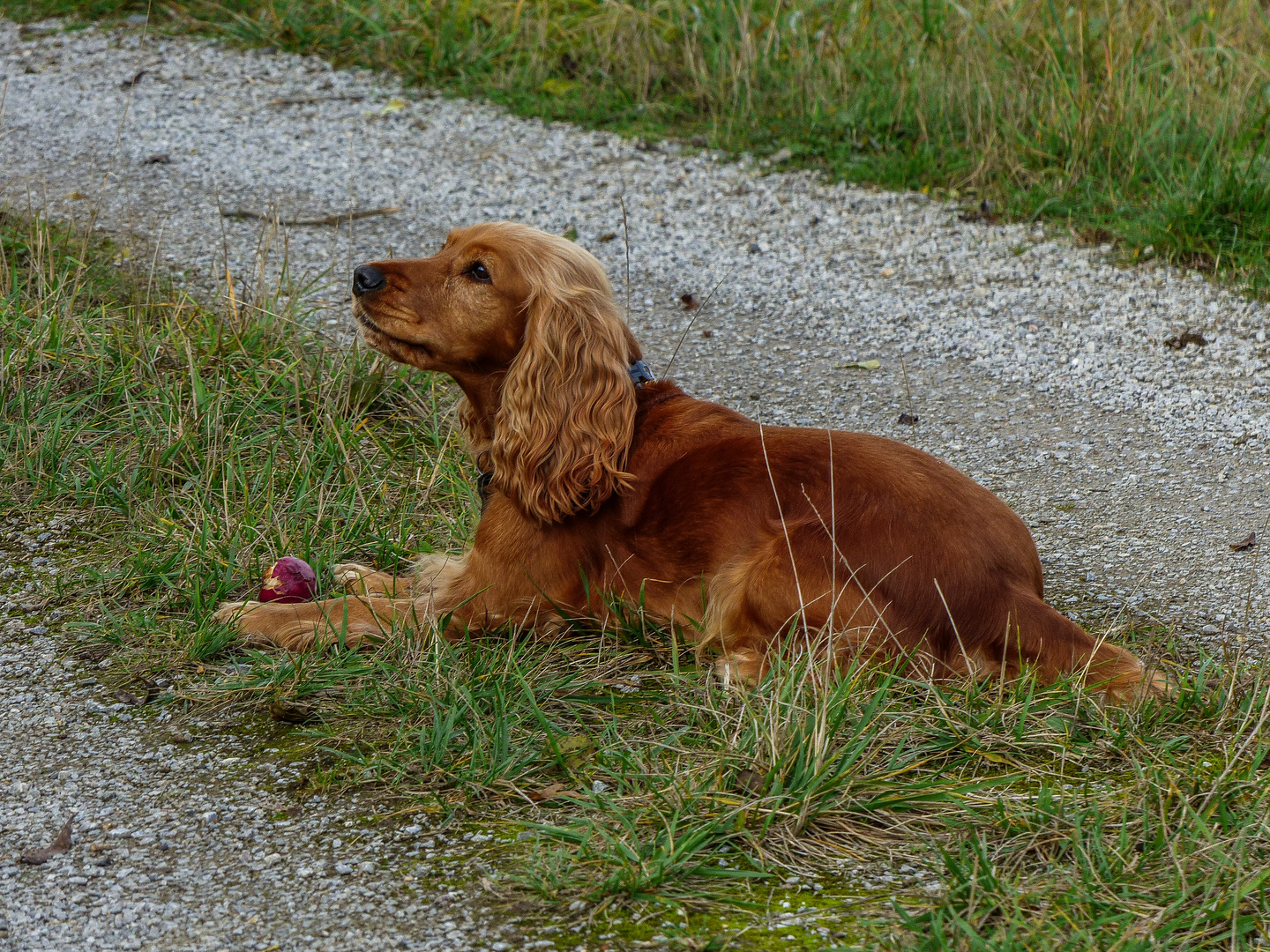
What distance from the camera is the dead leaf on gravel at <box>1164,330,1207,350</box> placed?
16.2 ft

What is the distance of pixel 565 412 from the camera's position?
321 cm

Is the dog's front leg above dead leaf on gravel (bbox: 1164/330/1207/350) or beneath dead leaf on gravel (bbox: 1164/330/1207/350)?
beneath

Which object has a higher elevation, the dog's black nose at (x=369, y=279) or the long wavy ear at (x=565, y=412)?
the dog's black nose at (x=369, y=279)

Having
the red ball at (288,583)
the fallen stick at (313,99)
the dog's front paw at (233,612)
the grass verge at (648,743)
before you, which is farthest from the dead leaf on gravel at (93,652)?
the fallen stick at (313,99)

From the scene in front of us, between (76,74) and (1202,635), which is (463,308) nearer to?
(1202,635)

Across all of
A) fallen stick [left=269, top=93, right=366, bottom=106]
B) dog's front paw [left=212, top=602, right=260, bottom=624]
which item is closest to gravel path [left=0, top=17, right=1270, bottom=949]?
fallen stick [left=269, top=93, right=366, bottom=106]

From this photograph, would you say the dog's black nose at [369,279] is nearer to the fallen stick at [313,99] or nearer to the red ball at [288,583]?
the red ball at [288,583]

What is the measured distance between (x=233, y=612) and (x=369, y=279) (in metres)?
0.89

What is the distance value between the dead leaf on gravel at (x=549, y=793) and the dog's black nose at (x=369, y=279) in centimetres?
138

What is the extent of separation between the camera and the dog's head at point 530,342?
10.5 feet

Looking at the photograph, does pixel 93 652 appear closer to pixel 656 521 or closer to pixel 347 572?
pixel 347 572

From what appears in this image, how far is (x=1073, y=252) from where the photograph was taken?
5.68 metres

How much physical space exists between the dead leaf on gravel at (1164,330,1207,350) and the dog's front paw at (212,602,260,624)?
3550mm

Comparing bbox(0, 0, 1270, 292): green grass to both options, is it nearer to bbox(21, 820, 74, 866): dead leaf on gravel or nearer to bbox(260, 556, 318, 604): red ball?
bbox(260, 556, 318, 604): red ball
